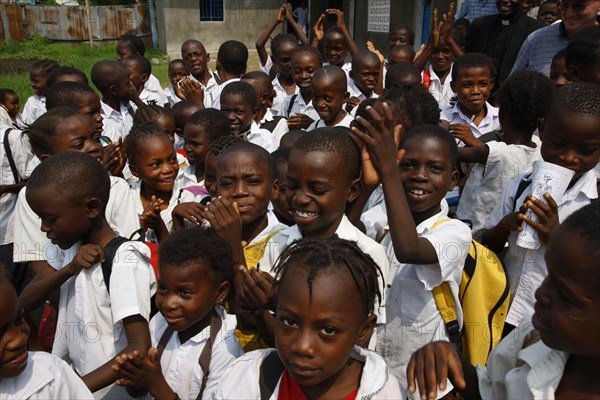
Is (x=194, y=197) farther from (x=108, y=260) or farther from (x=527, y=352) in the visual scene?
(x=527, y=352)

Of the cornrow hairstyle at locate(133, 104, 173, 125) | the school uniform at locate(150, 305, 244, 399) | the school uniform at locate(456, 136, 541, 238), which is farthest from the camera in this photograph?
the cornrow hairstyle at locate(133, 104, 173, 125)

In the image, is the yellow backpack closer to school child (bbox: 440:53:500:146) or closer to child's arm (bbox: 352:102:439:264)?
child's arm (bbox: 352:102:439:264)

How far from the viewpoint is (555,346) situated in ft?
4.15

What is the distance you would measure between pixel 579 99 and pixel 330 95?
1943 millimetres

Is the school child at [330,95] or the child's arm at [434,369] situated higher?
the school child at [330,95]

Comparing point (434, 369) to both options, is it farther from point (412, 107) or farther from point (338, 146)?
point (412, 107)

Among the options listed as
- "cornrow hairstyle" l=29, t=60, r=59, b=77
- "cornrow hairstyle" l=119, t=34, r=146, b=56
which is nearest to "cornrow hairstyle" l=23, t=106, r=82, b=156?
"cornrow hairstyle" l=29, t=60, r=59, b=77

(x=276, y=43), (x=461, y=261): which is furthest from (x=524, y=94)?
(x=276, y=43)

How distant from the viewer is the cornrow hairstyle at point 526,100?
2830 mm

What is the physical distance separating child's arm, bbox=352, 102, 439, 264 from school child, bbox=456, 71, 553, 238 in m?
0.91

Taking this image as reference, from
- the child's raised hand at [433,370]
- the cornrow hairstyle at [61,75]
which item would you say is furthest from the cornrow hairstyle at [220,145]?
the cornrow hairstyle at [61,75]

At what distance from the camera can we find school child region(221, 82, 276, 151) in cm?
396

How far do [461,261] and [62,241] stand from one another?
1.52 m

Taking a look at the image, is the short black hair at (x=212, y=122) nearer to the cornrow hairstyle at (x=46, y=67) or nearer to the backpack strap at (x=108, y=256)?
the backpack strap at (x=108, y=256)
